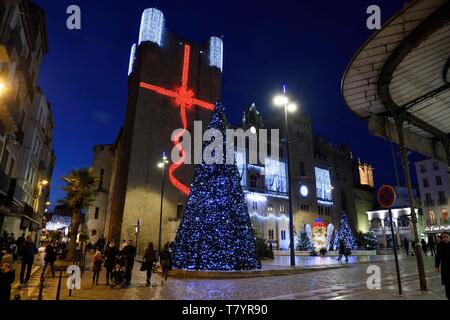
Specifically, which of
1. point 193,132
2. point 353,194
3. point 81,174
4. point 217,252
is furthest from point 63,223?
point 353,194

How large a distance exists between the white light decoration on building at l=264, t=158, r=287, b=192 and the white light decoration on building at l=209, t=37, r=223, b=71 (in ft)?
57.2

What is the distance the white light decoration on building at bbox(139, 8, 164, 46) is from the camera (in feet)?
141

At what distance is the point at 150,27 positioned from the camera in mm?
43219

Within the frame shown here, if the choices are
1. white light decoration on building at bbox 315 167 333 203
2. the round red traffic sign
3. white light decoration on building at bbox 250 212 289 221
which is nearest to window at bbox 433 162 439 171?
white light decoration on building at bbox 315 167 333 203

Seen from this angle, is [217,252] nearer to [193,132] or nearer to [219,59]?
[193,132]

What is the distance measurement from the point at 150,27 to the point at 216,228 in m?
38.1

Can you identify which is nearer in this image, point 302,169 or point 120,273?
point 120,273

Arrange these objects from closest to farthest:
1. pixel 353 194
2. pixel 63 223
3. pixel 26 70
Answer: pixel 26 70 → pixel 63 223 → pixel 353 194

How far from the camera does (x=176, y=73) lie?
4400 centimetres

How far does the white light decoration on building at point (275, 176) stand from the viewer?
49.8m

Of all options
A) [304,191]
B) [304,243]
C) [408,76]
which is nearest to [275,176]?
[304,191]

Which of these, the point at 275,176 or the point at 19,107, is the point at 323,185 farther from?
the point at 19,107

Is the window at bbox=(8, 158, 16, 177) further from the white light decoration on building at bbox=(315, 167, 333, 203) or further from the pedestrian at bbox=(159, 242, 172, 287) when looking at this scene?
the white light decoration on building at bbox=(315, 167, 333, 203)
